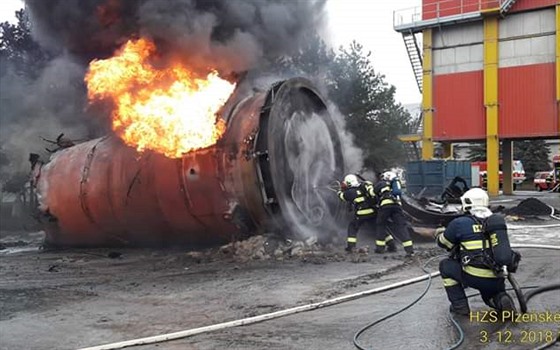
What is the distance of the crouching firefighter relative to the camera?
190 inches

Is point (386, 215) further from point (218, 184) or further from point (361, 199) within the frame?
point (218, 184)

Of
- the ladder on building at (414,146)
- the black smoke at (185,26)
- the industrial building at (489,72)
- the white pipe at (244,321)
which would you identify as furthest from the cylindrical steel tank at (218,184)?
the ladder on building at (414,146)

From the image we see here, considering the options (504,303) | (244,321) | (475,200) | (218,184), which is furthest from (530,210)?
Answer: (244,321)

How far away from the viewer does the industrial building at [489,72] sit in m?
26.5

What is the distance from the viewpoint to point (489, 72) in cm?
2767

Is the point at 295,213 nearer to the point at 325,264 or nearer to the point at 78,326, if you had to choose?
the point at 325,264

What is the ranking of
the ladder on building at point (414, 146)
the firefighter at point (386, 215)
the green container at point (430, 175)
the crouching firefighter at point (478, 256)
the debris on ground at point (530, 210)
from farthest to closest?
1. the ladder on building at point (414, 146)
2. the green container at point (430, 175)
3. the debris on ground at point (530, 210)
4. the firefighter at point (386, 215)
5. the crouching firefighter at point (478, 256)

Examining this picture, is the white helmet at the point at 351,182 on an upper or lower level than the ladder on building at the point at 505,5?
lower

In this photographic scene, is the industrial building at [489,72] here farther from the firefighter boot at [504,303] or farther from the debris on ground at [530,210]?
the firefighter boot at [504,303]

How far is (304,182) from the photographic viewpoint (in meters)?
9.84

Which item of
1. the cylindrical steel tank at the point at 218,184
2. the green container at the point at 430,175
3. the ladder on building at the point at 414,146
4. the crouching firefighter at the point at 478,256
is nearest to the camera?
the crouching firefighter at the point at 478,256

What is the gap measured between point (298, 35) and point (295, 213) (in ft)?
10.0

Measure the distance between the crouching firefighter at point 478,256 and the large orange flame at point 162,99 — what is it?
4647 millimetres

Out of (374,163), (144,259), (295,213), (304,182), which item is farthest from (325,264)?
(374,163)
